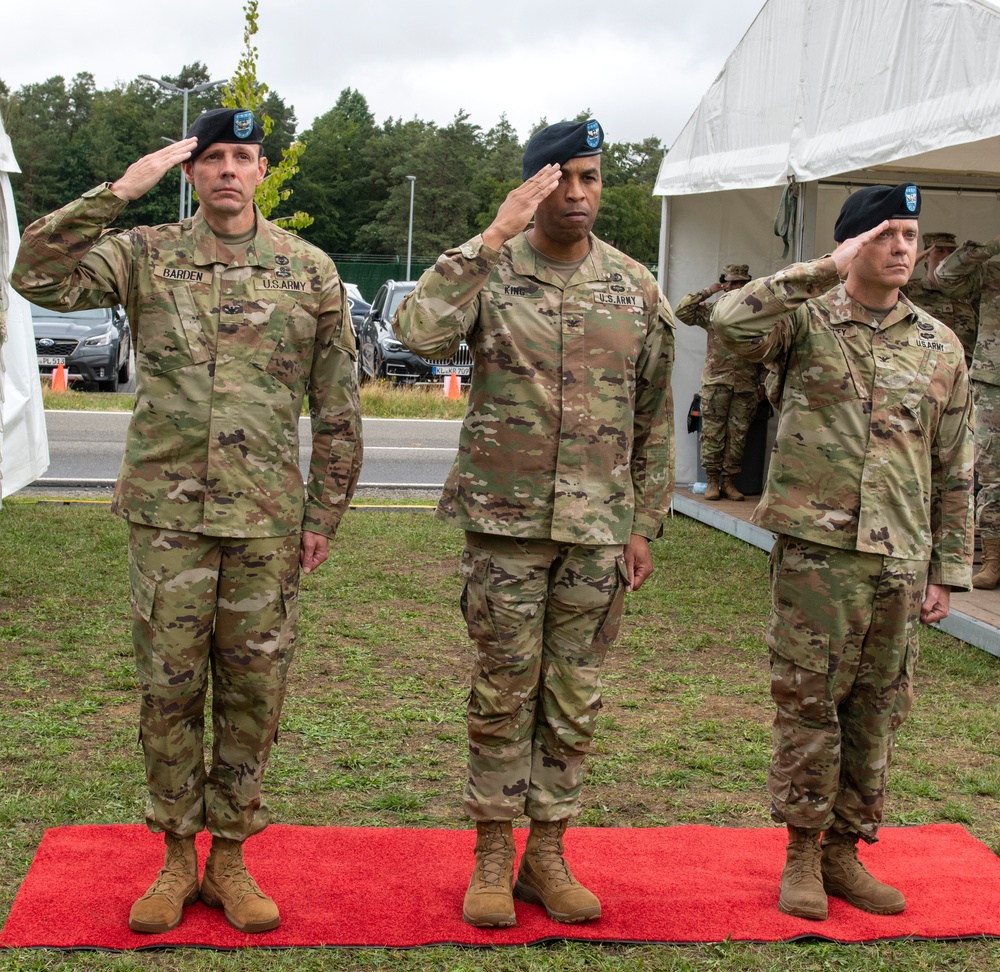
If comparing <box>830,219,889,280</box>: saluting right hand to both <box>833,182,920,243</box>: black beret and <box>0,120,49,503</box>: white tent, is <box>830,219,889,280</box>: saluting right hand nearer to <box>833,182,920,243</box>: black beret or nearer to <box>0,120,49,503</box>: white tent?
<box>833,182,920,243</box>: black beret

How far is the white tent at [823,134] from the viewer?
6344 mm

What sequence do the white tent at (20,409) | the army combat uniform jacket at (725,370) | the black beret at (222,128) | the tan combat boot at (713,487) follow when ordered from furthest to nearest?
the tan combat boot at (713,487) → the army combat uniform jacket at (725,370) → the white tent at (20,409) → the black beret at (222,128)

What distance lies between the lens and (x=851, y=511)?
3725mm

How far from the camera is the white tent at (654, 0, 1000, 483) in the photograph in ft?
20.8

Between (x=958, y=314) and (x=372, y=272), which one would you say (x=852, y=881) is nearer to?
(x=958, y=314)

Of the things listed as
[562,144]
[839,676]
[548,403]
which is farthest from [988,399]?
[562,144]

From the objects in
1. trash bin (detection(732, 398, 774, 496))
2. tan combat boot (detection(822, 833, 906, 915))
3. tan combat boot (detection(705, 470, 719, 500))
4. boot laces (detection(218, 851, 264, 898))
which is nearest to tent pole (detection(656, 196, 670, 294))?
trash bin (detection(732, 398, 774, 496))

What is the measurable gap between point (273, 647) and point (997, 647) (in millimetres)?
4515

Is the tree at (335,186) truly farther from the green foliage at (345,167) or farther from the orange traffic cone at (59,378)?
the orange traffic cone at (59,378)

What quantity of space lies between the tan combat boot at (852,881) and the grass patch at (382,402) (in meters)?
13.3

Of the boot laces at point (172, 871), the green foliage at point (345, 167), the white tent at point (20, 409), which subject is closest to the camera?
the boot laces at point (172, 871)

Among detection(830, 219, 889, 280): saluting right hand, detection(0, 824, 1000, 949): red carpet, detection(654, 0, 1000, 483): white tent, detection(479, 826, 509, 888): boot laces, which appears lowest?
detection(0, 824, 1000, 949): red carpet

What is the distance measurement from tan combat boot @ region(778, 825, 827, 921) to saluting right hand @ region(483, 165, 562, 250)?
6.46 feet

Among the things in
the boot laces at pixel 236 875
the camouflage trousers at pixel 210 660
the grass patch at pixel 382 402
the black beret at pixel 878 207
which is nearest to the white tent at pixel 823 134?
the black beret at pixel 878 207
